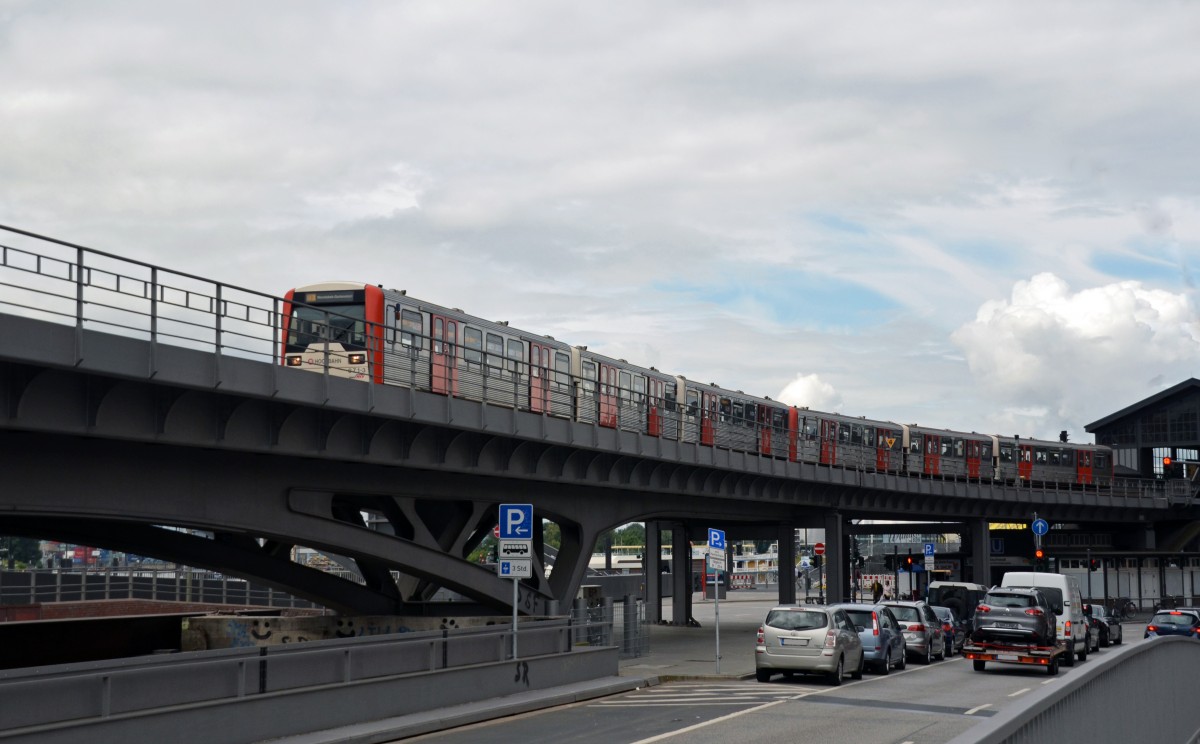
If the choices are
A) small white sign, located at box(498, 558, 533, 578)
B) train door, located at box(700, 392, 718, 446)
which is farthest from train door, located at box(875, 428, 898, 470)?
small white sign, located at box(498, 558, 533, 578)

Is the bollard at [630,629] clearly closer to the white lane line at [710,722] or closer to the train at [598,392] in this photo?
the train at [598,392]

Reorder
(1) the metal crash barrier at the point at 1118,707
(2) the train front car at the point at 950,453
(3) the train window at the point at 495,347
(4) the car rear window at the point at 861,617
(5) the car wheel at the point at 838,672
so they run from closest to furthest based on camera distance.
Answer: (1) the metal crash barrier at the point at 1118,707 → (5) the car wheel at the point at 838,672 → (4) the car rear window at the point at 861,617 → (3) the train window at the point at 495,347 → (2) the train front car at the point at 950,453

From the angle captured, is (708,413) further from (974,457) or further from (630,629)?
(974,457)

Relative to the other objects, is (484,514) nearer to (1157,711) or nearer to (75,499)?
(75,499)

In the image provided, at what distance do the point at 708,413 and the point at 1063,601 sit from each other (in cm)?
1838

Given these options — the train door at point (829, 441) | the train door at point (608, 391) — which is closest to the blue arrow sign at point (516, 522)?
the train door at point (608, 391)

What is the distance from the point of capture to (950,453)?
6688 centimetres

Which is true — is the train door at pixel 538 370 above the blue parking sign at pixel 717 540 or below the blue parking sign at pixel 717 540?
above

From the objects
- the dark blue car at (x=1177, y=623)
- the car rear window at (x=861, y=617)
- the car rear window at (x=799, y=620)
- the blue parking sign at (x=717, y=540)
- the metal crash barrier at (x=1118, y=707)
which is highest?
the blue parking sign at (x=717, y=540)

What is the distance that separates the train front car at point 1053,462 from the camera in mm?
71250

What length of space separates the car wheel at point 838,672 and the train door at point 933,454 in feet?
128

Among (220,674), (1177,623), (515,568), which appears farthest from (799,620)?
(1177,623)

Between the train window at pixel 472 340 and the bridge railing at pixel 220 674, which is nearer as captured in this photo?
the bridge railing at pixel 220 674

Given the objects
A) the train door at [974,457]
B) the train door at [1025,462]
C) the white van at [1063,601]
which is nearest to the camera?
the white van at [1063,601]
